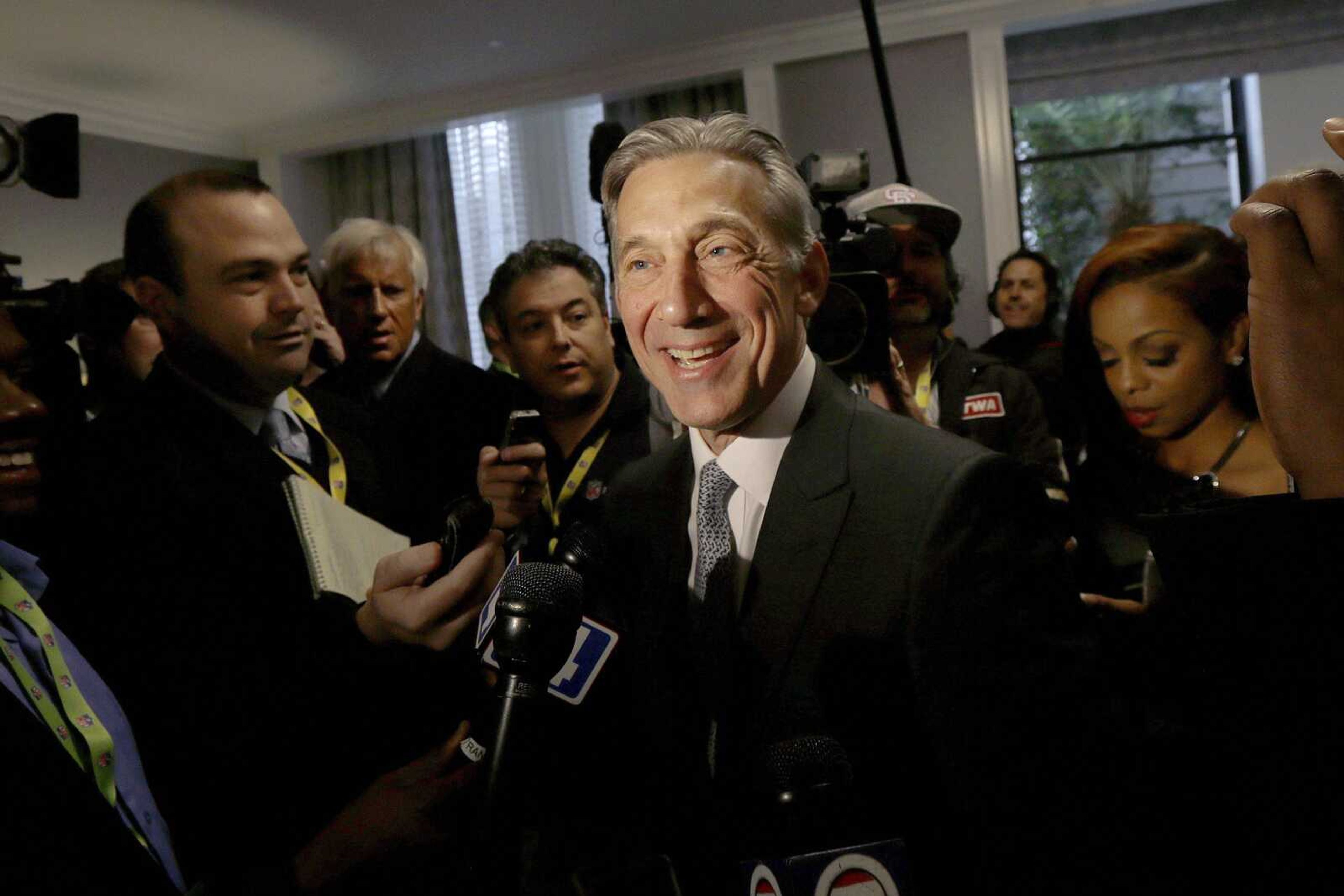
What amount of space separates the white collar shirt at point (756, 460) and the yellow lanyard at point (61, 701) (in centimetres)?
78

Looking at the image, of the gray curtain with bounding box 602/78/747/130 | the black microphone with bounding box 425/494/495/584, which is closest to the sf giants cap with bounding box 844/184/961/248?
the black microphone with bounding box 425/494/495/584

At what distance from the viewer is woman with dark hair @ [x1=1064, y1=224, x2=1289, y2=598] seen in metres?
1.56

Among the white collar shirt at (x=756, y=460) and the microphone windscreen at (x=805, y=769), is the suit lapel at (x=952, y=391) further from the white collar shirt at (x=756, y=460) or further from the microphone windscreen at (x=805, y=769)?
the microphone windscreen at (x=805, y=769)

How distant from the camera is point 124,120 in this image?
6.62 metres

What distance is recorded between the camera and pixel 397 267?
10.6 ft

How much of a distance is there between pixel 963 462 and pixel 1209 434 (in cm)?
69

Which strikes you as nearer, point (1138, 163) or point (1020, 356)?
point (1020, 356)

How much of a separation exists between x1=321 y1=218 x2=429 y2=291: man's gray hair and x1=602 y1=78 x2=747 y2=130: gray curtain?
3.01 m

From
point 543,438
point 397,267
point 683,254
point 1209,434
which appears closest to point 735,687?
point 683,254

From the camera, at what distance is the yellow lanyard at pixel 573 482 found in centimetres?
231

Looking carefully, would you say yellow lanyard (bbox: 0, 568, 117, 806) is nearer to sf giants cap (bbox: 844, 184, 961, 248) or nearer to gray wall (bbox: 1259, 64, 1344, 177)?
sf giants cap (bbox: 844, 184, 961, 248)

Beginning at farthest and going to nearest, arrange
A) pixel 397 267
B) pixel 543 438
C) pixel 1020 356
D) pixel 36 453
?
pixel 1020 356, pixel 397 267, pixel 543 438, pixel 36 453

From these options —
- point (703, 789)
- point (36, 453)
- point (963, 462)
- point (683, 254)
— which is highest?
point (683, 254)

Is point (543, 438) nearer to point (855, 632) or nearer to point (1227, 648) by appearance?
point (855, 632)
